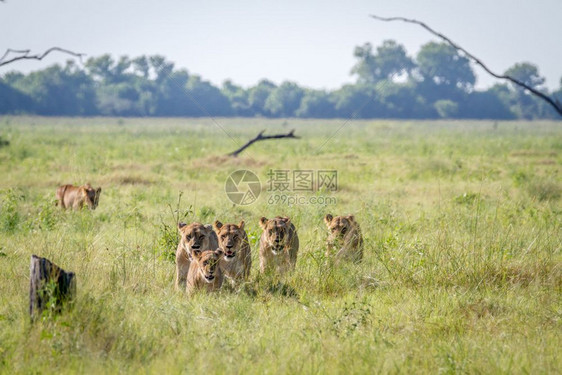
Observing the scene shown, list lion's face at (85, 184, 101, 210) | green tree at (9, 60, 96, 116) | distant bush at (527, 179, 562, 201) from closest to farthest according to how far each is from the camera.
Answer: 1. lion's face at (85, 184, 101, 210)
2. distant bush at (527, 179, 562, 201)
3. green tree at (9, 60, 96, 116)

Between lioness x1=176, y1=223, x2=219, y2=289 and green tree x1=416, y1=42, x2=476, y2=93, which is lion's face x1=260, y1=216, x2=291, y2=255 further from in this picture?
green tree x1=416, y1=42, x2=476, y2=93

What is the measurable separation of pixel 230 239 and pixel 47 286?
2352 millimetres

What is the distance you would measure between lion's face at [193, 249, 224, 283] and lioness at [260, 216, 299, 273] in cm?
94

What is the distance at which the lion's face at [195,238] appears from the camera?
6.89m

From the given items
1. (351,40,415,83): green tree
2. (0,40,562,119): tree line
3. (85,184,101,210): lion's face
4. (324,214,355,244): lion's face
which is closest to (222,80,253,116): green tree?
(0,40,562,119): tree line

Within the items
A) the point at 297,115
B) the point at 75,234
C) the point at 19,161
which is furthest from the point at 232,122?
the point at 75,234

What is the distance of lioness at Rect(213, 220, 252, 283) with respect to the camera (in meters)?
6.84

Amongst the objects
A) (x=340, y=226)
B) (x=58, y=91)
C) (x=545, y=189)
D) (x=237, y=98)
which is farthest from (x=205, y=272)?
(x=237, y=98)

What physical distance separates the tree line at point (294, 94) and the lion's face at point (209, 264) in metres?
76.9

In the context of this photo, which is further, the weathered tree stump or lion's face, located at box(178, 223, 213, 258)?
lion's face, located at box(178, 223, 213, 258)

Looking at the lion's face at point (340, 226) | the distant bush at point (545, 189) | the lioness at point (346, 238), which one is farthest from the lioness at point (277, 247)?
the distant bush at point (545, 189)

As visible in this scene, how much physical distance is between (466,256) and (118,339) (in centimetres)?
438

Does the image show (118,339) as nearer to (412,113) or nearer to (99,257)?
(99,257)

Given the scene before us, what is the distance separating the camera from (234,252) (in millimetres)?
6836
